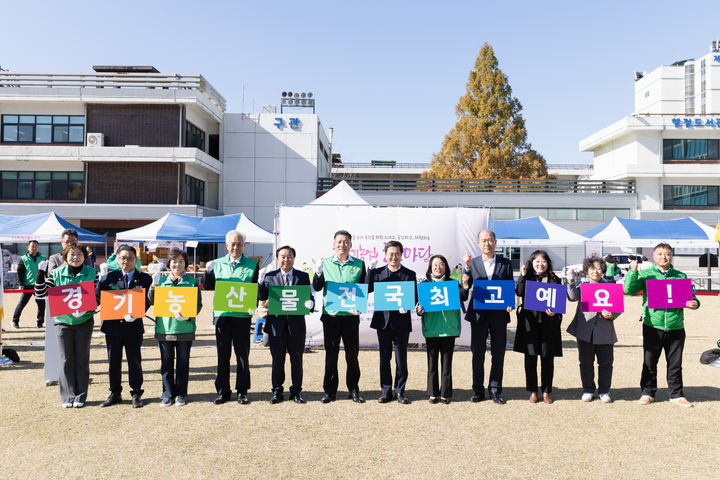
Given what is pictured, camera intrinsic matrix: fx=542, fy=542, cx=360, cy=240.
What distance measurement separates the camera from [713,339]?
11.8 meters

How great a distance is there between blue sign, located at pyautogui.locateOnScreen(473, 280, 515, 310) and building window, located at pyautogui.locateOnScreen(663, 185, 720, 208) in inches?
1366

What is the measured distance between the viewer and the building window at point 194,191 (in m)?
30.5

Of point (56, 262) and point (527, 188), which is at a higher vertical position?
point (527, 188)

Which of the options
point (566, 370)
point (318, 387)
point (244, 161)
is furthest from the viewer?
point (244, 161)

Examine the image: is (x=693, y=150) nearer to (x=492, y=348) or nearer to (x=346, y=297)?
(x=492, y=348)

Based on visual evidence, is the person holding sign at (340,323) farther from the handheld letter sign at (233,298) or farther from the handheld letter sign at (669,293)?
the handheld letter sign at (669,293)

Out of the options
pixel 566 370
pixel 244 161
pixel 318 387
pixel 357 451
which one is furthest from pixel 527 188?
pixel 357 451

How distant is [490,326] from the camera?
6629mm

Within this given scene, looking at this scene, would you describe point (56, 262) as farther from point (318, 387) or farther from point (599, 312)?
point (599, 312)

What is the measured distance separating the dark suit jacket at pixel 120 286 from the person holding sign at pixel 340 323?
2002 millimetres

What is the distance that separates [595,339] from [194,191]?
28339 mm

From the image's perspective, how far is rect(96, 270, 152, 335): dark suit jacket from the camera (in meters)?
6.27

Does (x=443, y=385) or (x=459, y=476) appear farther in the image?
(x=443, y=385)

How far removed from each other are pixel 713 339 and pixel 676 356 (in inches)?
262
